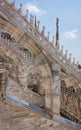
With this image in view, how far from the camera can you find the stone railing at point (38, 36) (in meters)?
9.54

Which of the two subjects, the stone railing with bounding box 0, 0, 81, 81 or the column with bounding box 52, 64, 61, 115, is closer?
the stone railing with bounding box 0, 0, 81, 81

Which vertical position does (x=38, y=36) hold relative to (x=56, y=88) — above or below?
above

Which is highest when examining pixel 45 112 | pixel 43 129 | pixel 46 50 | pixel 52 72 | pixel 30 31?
pixel 30 31

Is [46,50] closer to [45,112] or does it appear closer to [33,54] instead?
[33,54]

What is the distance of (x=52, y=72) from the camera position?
10.7 m

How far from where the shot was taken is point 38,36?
10281 millimetres

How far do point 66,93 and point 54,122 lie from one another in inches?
49.4

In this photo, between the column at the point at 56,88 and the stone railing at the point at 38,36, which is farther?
the column at the point at 56,88

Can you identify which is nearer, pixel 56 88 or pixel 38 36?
pixel 38 36

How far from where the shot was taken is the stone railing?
954 centimetres

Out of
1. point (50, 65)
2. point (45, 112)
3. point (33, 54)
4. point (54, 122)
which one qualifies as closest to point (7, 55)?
point (33, 54)

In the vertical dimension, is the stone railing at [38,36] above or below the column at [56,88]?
above

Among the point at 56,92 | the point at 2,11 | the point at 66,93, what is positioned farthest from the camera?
the point at 66,93

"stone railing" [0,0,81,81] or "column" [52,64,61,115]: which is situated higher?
"stone railing" [0,0,81,81]
